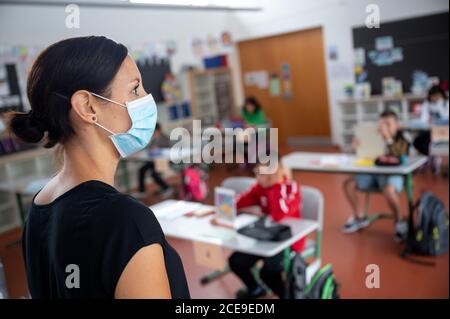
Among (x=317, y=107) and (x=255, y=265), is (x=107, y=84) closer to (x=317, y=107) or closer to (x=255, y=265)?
(x=255, y=265)

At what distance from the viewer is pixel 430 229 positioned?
3.61 metres

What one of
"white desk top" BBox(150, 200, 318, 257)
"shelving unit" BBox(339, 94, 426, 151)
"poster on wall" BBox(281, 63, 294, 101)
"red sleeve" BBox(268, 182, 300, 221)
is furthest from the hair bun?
"poster on wall" BBox(281, 63, 294, 101)

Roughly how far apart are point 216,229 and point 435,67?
5.27m

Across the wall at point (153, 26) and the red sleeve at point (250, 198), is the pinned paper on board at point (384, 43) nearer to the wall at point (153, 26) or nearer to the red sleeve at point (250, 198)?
the wall at point (153, 26)

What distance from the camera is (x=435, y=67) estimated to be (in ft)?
22.3

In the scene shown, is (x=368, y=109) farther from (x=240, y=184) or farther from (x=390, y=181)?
(x=240, y=184)

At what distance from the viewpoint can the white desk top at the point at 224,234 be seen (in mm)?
2615

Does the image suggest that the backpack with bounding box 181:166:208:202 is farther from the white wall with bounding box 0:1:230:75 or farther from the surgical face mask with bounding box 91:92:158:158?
the surgical face mask with bounding box 91:92:158:158

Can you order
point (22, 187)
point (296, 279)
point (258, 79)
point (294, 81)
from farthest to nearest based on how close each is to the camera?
point (258, 79) < point (294, 81) < point (22, 187) < point (296, 279)

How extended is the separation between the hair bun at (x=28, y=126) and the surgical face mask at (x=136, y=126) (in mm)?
128

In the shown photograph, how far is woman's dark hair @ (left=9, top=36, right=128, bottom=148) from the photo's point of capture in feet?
2.55

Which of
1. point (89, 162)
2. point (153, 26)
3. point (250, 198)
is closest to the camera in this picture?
point (89, 162)

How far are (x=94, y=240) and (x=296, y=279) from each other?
212 cm

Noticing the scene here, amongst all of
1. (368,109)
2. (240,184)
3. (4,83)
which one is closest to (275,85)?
(368,109)
